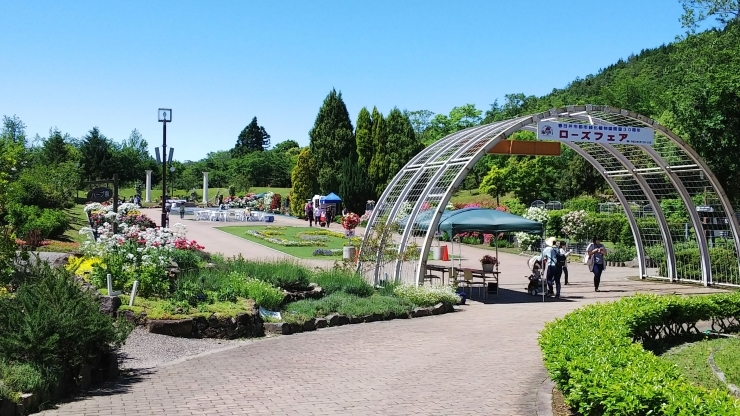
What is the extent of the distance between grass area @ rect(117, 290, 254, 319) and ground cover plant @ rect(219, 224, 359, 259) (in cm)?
1365

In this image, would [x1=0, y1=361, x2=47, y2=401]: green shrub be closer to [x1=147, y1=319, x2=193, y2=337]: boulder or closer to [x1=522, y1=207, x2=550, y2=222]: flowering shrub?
[x1=147, y1=319, x2=193, y2=337]: boulder

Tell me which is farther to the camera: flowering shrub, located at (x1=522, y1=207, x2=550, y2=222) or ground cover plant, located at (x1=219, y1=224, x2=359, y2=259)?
flowering shrub, located at (x1=522, y1=207, x2=550, y2=222)

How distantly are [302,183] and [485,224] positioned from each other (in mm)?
37908

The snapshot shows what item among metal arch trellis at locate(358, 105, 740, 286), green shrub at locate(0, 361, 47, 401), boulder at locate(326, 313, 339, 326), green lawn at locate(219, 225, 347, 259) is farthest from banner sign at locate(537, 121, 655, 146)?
green shrub at locate(0, 361, 47, 401)

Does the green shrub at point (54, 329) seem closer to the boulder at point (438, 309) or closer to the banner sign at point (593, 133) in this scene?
the boulder at point (438, 309)

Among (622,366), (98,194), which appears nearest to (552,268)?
Answer: (622,366)

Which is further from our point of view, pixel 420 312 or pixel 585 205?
pixel 585 205

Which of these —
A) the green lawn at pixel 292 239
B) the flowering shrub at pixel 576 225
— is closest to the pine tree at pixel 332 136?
the green lawn at pixel 292 239

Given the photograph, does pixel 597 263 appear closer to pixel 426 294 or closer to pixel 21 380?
pixel 426 294

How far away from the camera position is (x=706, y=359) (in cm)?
1002

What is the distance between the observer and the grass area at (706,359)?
8.70 m

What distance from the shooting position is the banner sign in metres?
17.0

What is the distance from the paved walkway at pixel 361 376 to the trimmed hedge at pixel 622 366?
0.74 m

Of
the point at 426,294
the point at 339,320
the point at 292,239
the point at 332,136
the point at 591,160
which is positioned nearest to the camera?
the point at 339,320
